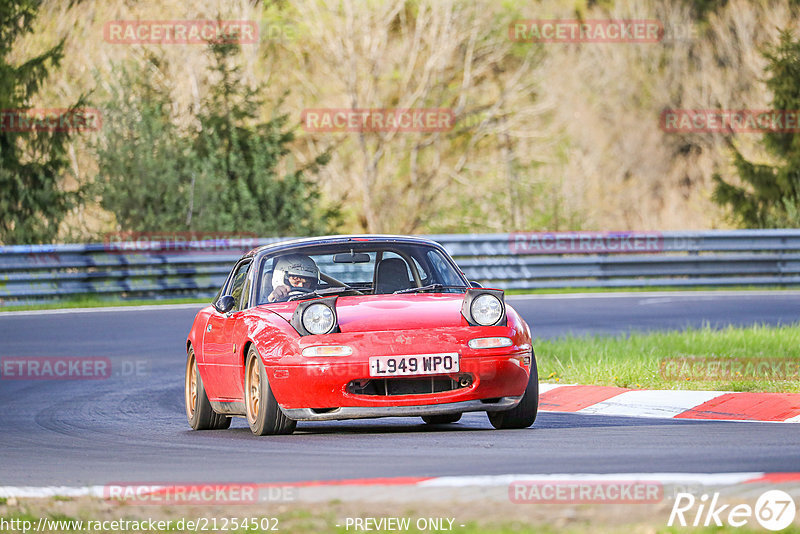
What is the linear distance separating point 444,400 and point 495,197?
28.6 metres

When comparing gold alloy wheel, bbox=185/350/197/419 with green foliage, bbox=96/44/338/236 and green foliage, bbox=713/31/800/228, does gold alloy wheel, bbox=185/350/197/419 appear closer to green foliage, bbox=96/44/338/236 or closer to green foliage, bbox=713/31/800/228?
green foliage, bbox=96/44/338/236

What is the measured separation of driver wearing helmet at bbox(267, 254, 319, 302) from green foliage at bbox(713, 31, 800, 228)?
21698mm

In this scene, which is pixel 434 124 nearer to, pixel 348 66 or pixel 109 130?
pixel 348 66

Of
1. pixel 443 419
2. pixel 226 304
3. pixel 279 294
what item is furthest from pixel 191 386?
pixel 443 419

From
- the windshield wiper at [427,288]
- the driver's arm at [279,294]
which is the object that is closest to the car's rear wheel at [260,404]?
the driver's arm at [279,294]

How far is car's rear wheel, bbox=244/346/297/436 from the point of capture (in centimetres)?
837

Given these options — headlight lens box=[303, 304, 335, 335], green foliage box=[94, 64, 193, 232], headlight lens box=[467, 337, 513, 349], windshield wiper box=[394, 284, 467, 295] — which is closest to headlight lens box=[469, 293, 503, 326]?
headlight lens box=[467, 337, 513, 349]

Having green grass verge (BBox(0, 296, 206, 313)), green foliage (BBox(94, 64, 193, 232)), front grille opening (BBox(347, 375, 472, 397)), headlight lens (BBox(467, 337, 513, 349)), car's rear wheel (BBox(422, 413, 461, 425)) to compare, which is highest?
green foliage (BBox(94, 64, 193, 232))

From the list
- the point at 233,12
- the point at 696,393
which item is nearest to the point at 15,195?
the point at 233,12

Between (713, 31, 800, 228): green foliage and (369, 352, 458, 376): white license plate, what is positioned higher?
(713, 31, 800, 228): green foliage

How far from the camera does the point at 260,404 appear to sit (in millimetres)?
8477

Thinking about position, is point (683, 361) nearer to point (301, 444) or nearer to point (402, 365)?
point (402, 365)

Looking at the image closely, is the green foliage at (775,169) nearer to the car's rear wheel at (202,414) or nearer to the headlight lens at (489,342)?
the car's rear wheel at (202,414)

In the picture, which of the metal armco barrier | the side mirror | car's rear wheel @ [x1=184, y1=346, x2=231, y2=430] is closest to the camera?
the side mirror
